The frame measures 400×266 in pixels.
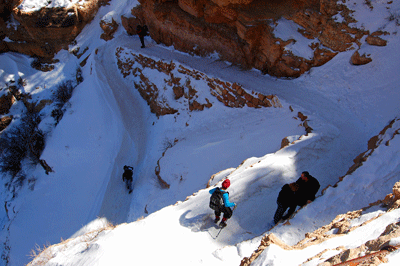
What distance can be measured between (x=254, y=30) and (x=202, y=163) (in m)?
5.81

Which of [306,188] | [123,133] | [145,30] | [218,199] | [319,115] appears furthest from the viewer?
[145,30]

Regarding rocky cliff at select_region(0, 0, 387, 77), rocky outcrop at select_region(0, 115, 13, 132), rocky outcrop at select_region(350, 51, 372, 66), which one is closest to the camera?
rocky outcrop at select_region(350, 51, 372, 66)

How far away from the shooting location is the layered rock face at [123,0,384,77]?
843 cm

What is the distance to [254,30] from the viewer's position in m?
9.88

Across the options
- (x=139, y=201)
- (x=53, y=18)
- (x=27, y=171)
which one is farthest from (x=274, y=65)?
(x=53, y=18)

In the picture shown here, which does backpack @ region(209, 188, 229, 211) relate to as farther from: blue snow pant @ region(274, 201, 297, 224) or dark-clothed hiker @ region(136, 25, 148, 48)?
dark-clothed hiker @ region(136, 25, 148, 48)

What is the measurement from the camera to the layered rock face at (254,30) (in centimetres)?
Answer: 843

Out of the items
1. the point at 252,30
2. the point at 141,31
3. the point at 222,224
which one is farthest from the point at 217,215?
the point at 141,31

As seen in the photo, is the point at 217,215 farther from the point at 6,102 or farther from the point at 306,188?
the point at 6,102

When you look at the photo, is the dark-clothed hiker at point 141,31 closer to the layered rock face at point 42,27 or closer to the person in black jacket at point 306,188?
the layered rock face at point 42,27

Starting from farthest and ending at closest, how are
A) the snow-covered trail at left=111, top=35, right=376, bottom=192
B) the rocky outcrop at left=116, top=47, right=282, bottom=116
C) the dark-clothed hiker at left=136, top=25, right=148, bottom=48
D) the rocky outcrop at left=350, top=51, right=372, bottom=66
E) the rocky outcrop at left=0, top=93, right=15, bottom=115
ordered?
the rocky outcrop at left=0, top=93, right=15, bottom=115 < the dark-clothed hiker at left=136, top=25, right=148, bottom=48 < the rocky outcrop at left=116, top=47, right=282, bottom=116 < the rocky outcrop at left=350, top=51, right=372, bottom=66 < the snow-covered trail at left=111, top=35, right=376, bottom=192

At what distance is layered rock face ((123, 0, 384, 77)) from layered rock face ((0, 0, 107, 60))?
8715 millimetres

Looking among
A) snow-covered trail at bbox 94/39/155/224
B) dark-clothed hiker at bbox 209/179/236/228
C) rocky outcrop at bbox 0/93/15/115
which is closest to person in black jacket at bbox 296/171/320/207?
dark-clothed hiker at bbox 209/179/236/228

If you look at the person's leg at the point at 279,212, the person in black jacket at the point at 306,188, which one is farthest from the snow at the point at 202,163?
the person's leg at the point at 279,212
